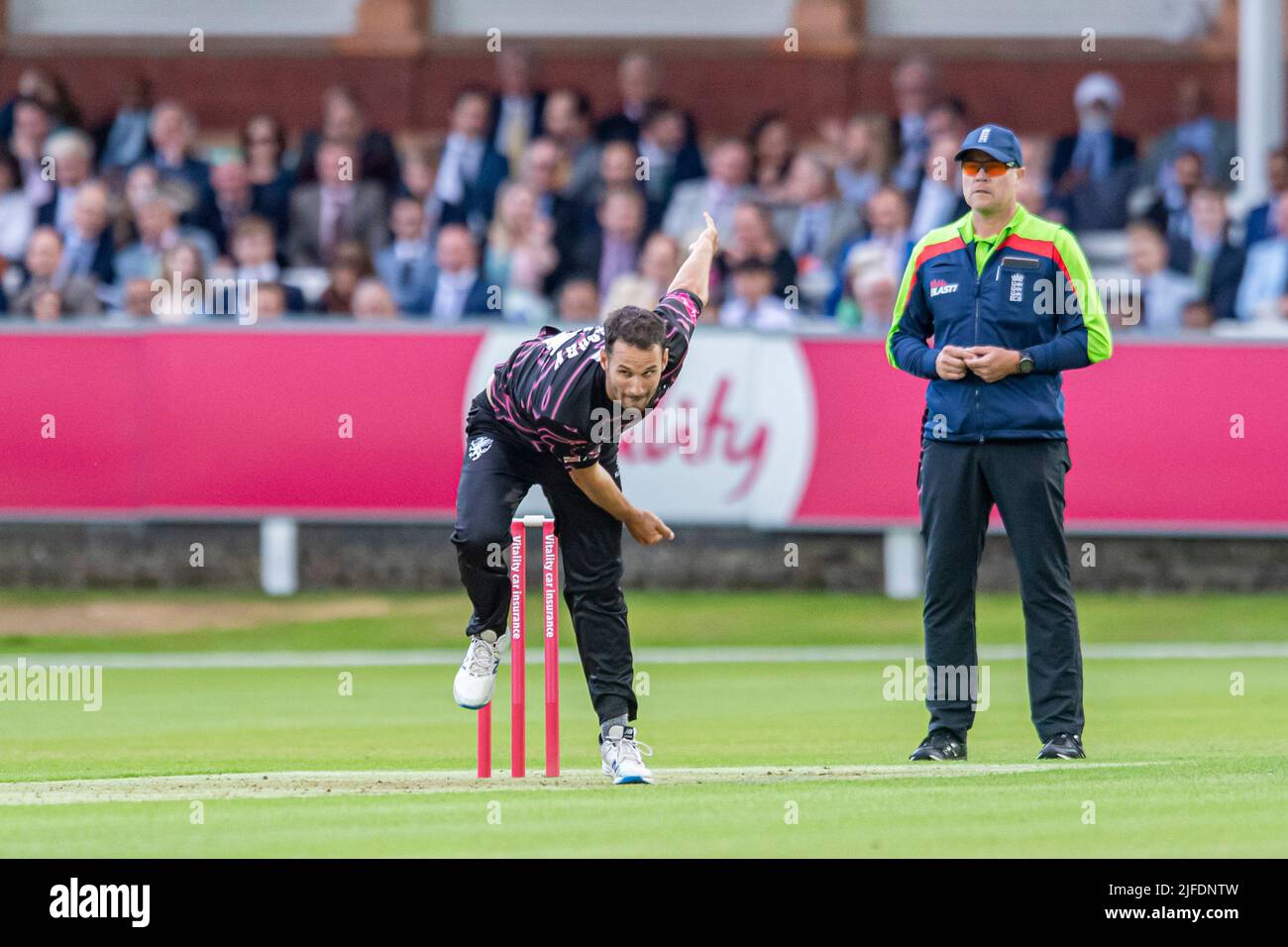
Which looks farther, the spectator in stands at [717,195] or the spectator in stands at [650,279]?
the spectator in stands at [717,195]

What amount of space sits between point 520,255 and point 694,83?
26.6 feet

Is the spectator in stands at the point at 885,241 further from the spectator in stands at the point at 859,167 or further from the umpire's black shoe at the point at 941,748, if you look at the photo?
the umpire's black shoe at the point at 941,748

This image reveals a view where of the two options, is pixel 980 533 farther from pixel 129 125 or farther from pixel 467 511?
pixel 129 125

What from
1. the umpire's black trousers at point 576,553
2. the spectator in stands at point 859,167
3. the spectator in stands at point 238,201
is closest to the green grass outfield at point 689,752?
the umpire's black trousers at point 576,553

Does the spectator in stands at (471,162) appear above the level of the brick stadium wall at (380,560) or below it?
above

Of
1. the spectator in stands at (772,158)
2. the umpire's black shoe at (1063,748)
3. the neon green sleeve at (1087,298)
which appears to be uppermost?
the spectator in stands at (772,158)

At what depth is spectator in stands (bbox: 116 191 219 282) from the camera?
20.7m

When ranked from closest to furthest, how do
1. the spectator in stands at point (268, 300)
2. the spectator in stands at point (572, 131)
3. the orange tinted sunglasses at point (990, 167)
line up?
the orange tinted sunglasses at point (990, 167)
the spectator in stands at point (268, 300)
the spectator in stands at point (572, 131)

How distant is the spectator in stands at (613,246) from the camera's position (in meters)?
20.2

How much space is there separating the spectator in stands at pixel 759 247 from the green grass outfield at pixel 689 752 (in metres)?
2.58

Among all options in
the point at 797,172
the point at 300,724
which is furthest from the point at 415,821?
the point at 797,172

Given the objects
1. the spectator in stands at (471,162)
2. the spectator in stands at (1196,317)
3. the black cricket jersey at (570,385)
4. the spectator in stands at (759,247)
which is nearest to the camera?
the black cricket jersey at (570,385)

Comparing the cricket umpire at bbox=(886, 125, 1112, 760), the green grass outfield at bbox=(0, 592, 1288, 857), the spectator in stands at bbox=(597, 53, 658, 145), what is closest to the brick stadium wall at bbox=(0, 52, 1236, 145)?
the spectator in stands at bbox=(597, 53, 658, 145)

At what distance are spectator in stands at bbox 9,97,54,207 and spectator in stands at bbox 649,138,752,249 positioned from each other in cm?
565
